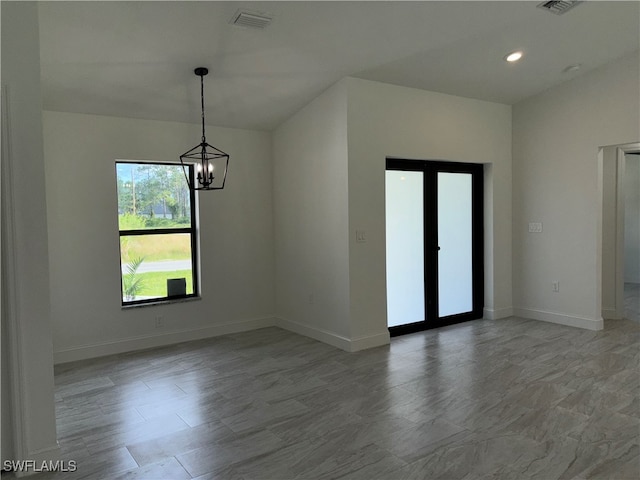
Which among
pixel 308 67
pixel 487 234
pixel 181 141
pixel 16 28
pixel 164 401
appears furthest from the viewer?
pixel 487 234

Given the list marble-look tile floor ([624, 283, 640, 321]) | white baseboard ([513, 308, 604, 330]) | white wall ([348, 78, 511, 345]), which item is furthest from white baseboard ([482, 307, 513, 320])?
marble-look tile floor ([624, 283, 640, 321])

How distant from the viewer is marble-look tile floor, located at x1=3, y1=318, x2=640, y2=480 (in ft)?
8.32

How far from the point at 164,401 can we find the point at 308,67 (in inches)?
122

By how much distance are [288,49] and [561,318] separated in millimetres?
4407

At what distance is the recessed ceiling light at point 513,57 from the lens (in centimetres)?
449

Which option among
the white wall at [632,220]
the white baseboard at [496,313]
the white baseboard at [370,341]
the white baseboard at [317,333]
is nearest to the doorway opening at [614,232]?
the white baseboard at [496,313]

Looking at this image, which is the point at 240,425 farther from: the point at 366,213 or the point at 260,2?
the point at 260,2

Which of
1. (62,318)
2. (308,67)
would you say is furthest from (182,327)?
(308,67)

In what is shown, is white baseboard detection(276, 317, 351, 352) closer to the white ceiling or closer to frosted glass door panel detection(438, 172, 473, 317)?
frosted glass door panel detection(438, 172, 473, 317)

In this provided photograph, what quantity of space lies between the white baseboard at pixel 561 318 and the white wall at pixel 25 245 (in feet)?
17.4

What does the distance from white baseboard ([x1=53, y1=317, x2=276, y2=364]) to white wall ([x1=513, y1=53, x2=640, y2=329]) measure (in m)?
3.41

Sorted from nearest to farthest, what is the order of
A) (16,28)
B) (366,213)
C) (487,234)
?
(16,28)
(366,213)
(487,234)

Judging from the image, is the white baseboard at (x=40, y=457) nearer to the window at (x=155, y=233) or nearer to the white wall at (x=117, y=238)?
the white wall at (x=117, y=238)

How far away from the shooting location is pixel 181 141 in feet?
16.7
